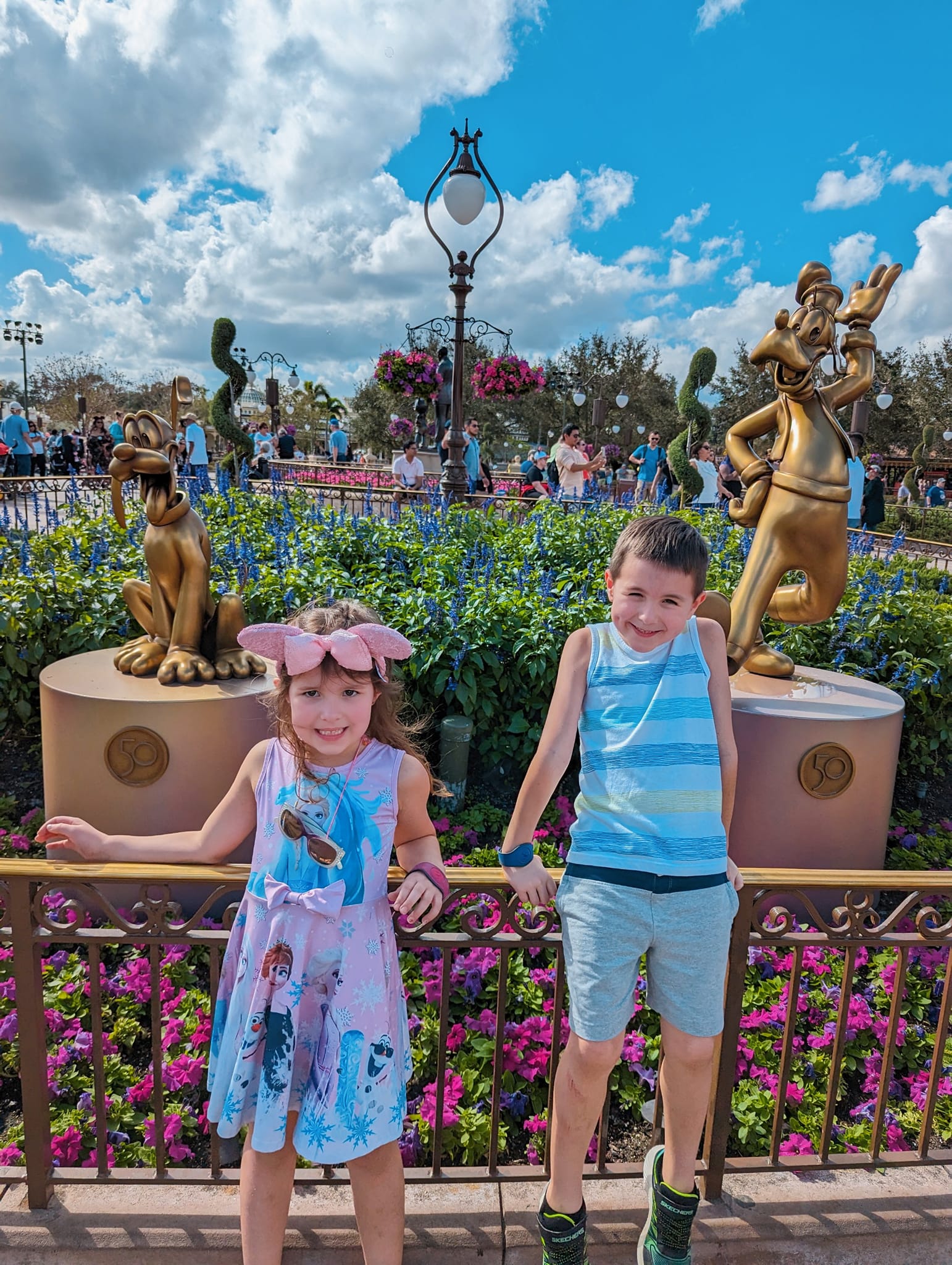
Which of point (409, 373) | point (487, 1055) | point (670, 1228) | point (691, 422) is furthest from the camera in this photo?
point (409, 373)

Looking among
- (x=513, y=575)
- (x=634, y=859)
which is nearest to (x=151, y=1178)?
(x=634, y=859)

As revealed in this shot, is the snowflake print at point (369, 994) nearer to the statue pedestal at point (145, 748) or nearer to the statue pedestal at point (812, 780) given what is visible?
the statue pedestal at point (145, 748)

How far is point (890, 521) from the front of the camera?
18094 mm

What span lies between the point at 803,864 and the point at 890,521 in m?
17.3

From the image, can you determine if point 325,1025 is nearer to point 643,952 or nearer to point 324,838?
point 324,838

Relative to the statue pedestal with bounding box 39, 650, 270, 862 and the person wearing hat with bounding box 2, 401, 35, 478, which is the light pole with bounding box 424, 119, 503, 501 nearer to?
the statue pedestal with bounding box 39, 650, 270, 862

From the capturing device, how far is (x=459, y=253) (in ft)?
25.7

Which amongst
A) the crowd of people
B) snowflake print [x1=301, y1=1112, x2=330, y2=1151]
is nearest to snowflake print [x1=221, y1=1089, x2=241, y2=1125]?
snowflake print [x1=301, y1=1112, x2=330, y2=1151]

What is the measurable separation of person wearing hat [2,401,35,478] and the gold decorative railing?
50.2 ft

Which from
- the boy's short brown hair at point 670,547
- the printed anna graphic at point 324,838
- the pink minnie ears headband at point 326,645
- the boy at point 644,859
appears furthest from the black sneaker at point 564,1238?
the boy's short brown hair at point 670,547

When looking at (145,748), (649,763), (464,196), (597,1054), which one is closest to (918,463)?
(464,196)

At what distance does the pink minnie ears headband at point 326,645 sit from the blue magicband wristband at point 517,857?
0.44 m

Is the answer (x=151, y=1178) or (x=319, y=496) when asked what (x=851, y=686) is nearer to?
(x=151, y=1178)

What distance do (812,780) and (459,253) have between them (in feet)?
21.6
